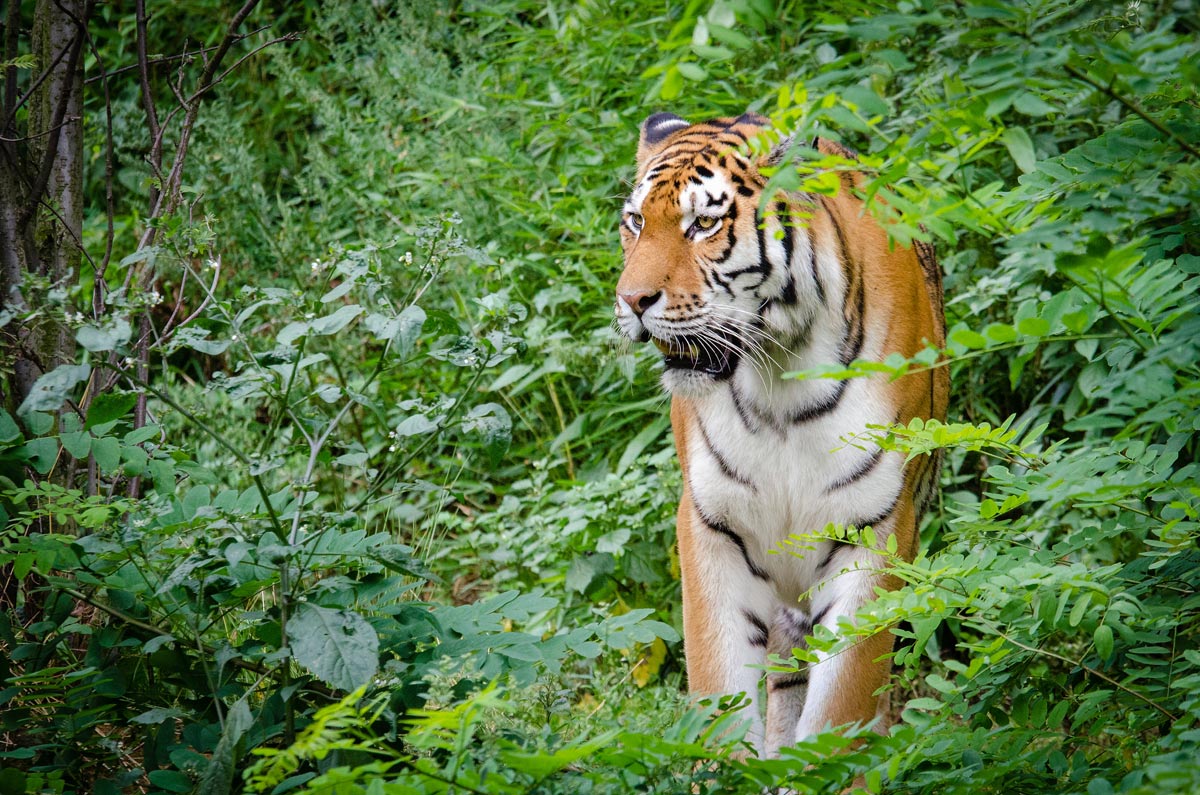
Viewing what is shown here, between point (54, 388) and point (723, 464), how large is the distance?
1626 mm

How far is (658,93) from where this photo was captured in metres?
1.74

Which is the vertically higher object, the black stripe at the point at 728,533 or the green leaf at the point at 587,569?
the black stripe at the point at 728,533

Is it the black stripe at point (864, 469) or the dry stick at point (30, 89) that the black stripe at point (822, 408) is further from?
the dry stick at point (30, 89)

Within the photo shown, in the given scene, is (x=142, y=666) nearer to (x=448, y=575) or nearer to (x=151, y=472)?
(x=151, y=472)

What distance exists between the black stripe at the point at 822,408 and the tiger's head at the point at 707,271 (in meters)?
0.19

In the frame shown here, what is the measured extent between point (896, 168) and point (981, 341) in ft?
0.94

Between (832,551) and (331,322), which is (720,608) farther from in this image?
(331,322)

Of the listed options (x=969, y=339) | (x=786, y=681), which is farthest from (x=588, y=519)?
(x=969, y=339)

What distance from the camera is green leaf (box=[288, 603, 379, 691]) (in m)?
2.04

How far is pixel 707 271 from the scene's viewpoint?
287cm

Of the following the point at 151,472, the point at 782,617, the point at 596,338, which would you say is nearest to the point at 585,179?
the point at 596,338

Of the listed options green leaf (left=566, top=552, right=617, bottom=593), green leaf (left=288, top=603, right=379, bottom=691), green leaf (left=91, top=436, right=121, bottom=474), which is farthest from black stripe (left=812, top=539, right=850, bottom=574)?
green leaf (left=91, top=436, right=121, bottom=474)

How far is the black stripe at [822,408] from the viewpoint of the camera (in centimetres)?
287

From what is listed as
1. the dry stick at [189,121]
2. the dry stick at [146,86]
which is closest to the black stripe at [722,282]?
the dry stick at [189,121]
